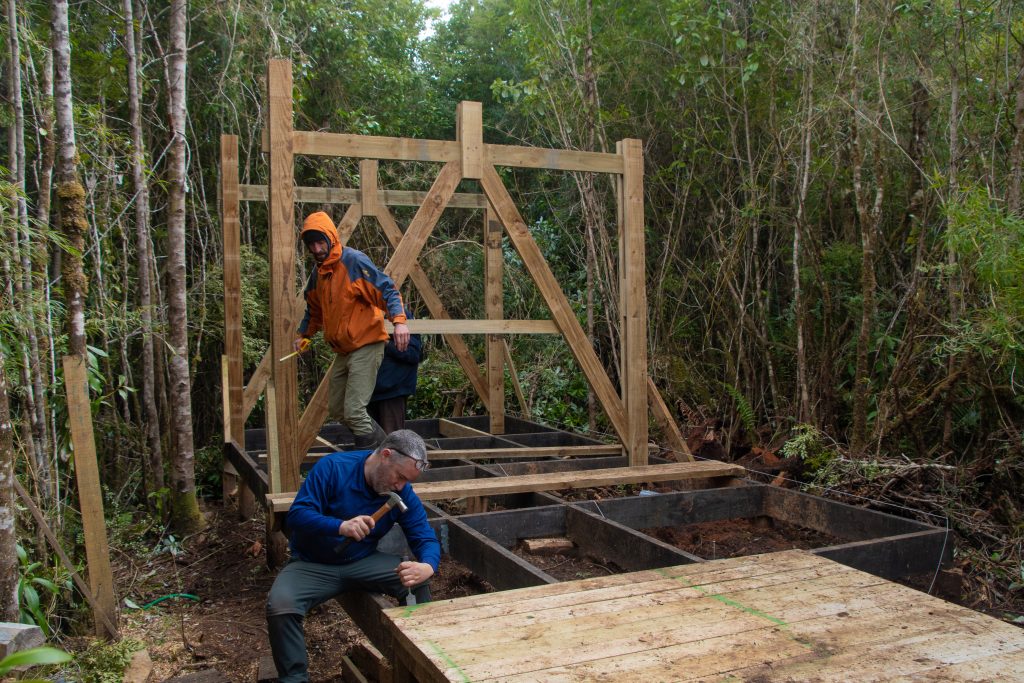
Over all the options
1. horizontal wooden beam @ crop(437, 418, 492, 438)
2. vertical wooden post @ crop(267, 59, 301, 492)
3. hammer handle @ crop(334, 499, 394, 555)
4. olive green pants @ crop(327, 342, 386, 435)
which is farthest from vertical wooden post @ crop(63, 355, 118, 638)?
horizontal wooden beam @ crop(437, 418, 492, 438)

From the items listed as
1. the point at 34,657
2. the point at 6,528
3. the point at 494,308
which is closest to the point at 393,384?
the point at 494,308

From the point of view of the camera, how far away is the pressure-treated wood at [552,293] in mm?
5508

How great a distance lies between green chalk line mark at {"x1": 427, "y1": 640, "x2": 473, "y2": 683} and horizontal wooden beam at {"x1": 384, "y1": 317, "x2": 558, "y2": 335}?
277 centimetres

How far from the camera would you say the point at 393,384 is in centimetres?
577

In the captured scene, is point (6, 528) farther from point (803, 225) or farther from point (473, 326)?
point (803, 225)

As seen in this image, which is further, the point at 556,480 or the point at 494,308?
the point at 494,308

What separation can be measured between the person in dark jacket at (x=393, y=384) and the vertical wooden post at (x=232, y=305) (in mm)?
1775

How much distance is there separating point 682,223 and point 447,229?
4650mm

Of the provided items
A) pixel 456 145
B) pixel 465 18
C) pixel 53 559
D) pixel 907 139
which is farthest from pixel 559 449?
pixel 465 18

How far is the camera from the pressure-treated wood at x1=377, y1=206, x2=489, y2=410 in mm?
7473

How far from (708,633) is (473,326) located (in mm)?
3031

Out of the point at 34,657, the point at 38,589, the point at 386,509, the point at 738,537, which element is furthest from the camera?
the point at 738,537

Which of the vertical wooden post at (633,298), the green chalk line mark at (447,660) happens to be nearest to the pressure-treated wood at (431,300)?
the vertical wooden post at (633,298)

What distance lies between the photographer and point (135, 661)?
4.18 meters
